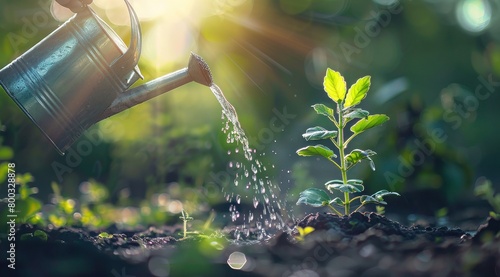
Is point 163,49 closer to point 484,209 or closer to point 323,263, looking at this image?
point 484,209

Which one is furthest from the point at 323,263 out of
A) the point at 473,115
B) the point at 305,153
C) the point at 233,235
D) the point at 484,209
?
the point at 473,115

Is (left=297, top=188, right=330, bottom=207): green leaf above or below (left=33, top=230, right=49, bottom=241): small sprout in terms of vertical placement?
above

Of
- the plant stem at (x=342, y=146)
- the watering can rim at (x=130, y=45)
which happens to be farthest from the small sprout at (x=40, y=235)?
the plant stem at (x=342, y=146)

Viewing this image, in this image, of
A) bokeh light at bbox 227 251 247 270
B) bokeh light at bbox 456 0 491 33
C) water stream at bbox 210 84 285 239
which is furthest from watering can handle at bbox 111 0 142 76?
bokeh light at bbox 456 0 491 33

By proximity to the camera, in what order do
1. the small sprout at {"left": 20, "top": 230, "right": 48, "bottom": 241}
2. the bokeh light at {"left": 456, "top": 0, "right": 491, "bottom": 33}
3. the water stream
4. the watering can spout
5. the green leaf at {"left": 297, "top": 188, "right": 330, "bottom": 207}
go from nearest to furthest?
the small sprout at {"left": 20, "top": 230, "right": 48, "bottom": 241}, the green leaf at {"left": 297, "top": 188, "right": 330, "bottom": 207}, the watering can spout, the water stream, the bokeh light at {"left": 456, "top": 0, "right": 491, "bottom": 33}

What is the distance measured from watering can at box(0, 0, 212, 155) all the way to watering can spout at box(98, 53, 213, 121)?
5 cm

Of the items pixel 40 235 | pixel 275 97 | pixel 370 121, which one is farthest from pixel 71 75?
pixel 275 97

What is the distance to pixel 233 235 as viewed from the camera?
79.2 inches

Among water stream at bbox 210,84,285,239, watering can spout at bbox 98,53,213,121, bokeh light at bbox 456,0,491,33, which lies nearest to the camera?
watering can spout at bbox 98,53,213,121

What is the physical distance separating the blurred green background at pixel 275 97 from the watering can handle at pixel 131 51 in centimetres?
116

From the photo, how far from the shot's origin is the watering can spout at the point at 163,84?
176 cm

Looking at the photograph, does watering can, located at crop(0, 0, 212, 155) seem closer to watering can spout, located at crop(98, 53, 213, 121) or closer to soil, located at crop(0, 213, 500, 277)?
watering can spout, located at crop(98, 53, 213, 121)

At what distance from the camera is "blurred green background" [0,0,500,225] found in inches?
113

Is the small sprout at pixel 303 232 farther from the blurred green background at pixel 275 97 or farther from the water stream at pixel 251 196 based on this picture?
the blurred green background at pixel 275 97
